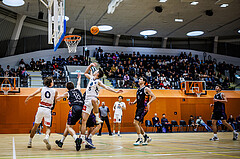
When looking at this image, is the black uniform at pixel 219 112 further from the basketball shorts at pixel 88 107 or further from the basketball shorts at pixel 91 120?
the basketball shorts at pixel 88 107

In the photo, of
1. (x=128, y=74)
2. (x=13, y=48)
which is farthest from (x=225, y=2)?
(x=13, y=48)

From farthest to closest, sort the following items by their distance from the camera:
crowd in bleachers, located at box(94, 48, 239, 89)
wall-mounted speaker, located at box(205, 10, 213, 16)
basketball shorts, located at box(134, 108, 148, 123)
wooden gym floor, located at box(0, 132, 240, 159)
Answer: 1. wall-mounted speaker, located at box(205, 10, 213, 16)
2. crowd in bleachers, located at box(94, 48, 239, 89)
3. basketball shorts, located at box(134, 108, 148, 123)
4. wooden gym floor, located at box(0, 132, 240, 159)

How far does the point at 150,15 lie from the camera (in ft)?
77.0

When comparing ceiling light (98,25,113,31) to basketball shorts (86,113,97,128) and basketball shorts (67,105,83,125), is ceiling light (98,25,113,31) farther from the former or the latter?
basketball shorts (67,105,83,125)

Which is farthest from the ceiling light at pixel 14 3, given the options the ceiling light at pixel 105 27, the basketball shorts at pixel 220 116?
the basketball shorts at pixel 220 116

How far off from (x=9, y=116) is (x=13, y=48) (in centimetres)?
→ 897

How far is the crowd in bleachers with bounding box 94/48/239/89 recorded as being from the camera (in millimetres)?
22234

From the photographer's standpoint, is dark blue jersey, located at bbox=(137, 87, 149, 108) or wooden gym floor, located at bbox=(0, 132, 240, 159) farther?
dark blue jersey, located at bbox=(137, 87, 149, 108)

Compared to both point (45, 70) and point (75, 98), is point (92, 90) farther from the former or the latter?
point (45, 70)

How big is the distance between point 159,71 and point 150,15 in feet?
18.2

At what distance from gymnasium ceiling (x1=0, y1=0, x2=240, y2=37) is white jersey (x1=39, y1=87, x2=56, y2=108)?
46.7ft

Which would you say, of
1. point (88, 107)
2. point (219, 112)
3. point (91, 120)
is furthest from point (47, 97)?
point (219, 112)

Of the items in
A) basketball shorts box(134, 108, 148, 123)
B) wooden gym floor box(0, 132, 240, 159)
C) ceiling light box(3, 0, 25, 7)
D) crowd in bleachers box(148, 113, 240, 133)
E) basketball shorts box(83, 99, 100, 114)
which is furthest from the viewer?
ceiling light box(3, 0, 25, 7)

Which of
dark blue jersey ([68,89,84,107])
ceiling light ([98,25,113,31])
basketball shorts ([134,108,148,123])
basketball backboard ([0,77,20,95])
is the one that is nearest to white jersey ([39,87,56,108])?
dark blue jersey ([68,89,84,107])
